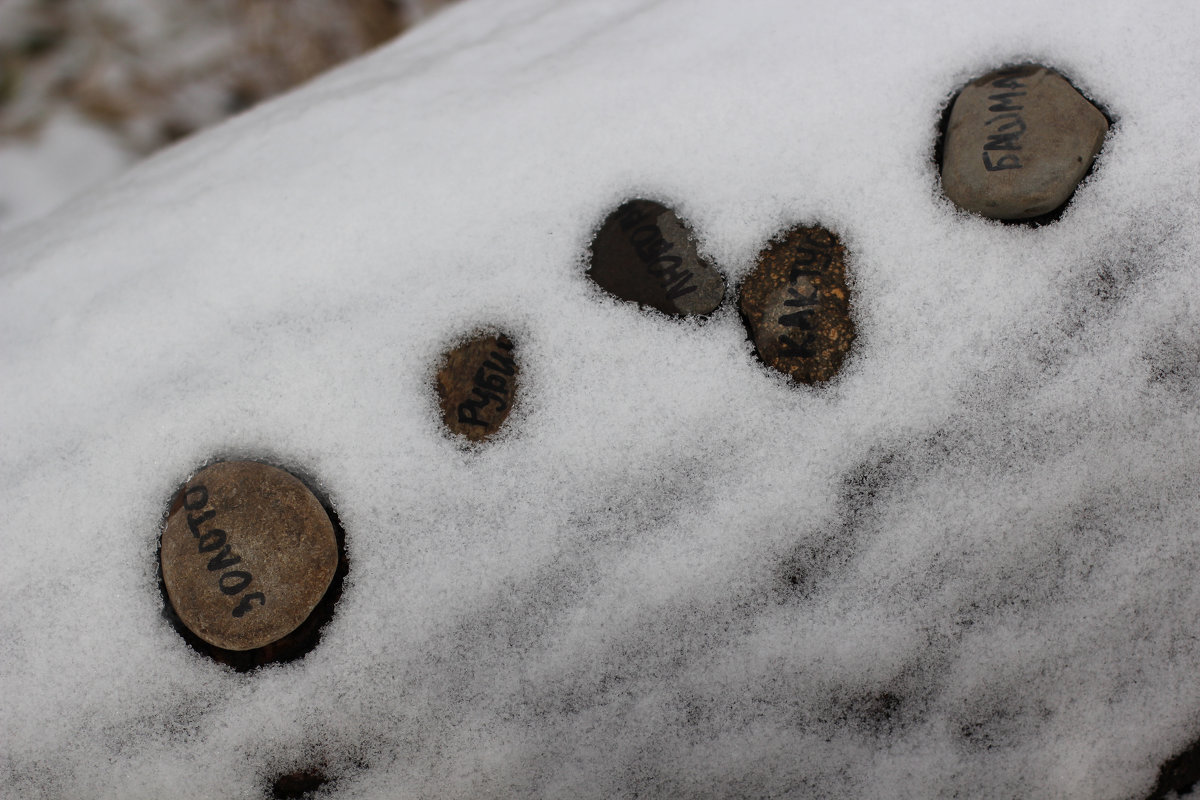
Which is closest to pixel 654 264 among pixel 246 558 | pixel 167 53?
pixel 246 558

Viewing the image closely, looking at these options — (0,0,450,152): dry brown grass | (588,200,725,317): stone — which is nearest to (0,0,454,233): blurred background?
(0,0,450,152): dry brown grass

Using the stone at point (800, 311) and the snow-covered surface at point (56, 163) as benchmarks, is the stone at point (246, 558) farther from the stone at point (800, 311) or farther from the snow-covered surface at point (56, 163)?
the snow-covered surface at point (56, 163)

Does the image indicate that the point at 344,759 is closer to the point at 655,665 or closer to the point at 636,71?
the point at 655,665

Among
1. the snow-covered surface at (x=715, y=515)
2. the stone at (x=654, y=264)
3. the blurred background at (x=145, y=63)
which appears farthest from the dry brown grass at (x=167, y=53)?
the stone at (x=654, y=264)

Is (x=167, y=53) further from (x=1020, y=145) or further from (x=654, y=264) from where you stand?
(x=1020, y=145)

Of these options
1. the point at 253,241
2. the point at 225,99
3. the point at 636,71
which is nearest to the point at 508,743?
the point at 253,241

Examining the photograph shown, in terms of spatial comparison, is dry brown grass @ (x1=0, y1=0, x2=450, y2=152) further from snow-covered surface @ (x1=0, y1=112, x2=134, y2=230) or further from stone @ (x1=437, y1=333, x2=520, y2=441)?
stone @ (x1=437, y1=333, x2=520, y2=441)
